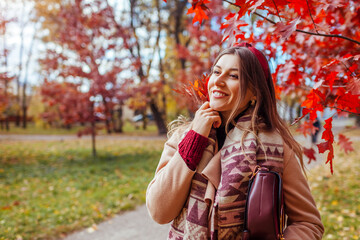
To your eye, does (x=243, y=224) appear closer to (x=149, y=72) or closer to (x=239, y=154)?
(x=239, y=154)

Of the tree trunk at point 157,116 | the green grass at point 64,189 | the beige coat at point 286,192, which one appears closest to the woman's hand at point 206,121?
the beige coat at point 286,192

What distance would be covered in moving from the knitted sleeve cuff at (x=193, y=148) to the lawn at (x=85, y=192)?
2.91 meters

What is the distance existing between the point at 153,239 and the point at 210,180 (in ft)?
8.90

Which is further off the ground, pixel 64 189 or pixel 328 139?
pixel 328 139

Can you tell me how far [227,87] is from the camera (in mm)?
1503

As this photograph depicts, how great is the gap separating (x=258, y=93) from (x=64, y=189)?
18.9 ft

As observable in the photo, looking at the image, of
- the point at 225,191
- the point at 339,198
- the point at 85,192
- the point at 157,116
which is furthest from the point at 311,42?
the point at 157,116

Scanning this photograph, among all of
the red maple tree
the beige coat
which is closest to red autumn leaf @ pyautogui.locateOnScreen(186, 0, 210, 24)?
the red maple tree

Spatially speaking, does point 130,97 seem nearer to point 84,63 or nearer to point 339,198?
point 84,63

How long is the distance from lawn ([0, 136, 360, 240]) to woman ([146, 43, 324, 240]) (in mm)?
2616

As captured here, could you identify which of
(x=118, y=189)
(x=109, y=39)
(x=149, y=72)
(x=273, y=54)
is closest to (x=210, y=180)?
(x=273, y=54)

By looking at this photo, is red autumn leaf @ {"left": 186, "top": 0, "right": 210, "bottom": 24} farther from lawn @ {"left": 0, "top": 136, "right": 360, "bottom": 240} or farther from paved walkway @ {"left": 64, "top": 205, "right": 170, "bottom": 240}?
lawn @ {"left": 0, "top": 136, "right": 360, "bottom": 240}

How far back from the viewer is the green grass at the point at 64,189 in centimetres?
423

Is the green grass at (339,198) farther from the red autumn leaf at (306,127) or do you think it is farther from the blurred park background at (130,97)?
the red autumn leaf at (306,127)
